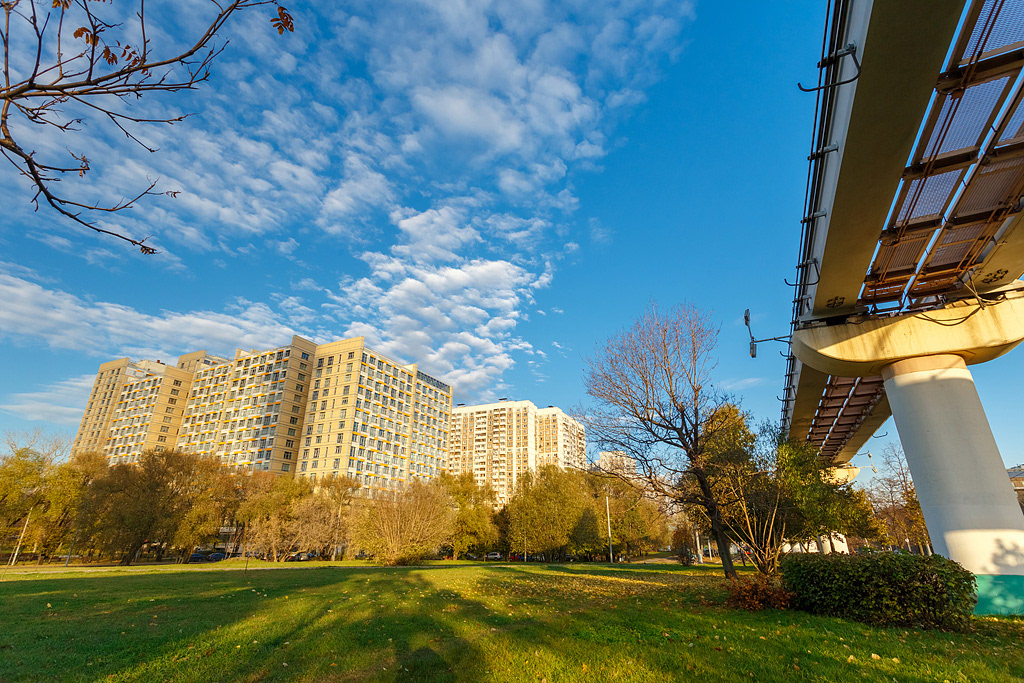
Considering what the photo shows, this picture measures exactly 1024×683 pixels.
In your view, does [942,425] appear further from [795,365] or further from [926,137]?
[926,137]

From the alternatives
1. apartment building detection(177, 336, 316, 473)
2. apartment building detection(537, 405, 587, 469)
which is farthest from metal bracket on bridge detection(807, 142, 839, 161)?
apartment building detection(537, 405, 587, 469)

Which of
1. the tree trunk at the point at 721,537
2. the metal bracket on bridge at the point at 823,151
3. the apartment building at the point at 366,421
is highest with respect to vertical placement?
the apartment building at the point at 366,421

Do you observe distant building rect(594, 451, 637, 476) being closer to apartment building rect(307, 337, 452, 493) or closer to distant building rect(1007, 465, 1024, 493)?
apartment building rect(307, 337, 452, 493)

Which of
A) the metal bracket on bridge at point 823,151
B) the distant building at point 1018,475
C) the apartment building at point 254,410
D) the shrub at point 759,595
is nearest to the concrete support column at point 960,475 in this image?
the shrub at point 759,595

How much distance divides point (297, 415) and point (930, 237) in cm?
9892

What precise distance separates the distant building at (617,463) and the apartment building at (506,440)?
357 feet

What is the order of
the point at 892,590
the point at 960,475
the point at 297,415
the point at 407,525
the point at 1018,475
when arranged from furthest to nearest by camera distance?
the point at 297,415, the point at 1018,475, the point at 407,525, the point at 960,475, the point at 892,590

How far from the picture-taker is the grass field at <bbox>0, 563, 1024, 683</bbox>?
5.68 m

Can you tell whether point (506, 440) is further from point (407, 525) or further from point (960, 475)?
point (960, 475)

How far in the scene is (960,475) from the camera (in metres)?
12.0

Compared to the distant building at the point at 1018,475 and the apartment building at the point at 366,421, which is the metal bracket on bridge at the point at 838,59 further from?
the distant building at the point at 1018,475

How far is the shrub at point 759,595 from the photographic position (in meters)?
10.2

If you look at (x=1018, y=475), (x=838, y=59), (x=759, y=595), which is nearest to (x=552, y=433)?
(x=1018, y=475)

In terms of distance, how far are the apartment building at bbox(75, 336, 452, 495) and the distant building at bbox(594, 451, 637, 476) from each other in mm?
67962
